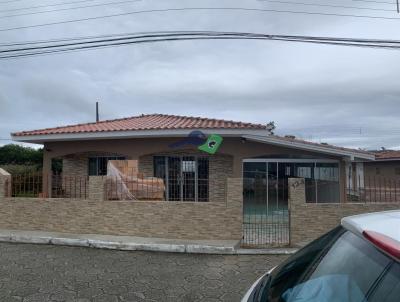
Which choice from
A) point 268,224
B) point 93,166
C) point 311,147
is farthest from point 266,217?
point 93,166

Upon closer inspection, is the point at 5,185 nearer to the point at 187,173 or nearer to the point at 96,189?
the point at 96,189

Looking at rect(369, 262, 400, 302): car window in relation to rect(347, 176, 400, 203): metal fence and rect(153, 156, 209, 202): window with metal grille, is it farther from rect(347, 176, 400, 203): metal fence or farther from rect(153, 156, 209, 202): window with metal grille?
rect(153, 156, 209, 202): window with metal grille

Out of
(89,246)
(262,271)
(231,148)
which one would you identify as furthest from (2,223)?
(231,148)

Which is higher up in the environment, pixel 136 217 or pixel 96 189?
pixel 96 189

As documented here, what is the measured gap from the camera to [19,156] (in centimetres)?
3069

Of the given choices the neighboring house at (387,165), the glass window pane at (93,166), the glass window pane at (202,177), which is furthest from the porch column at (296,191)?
the neighboring house at (387,165)

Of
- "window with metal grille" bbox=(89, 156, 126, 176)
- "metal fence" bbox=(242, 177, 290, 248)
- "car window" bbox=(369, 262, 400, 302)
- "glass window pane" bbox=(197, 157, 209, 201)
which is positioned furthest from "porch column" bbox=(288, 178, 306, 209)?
"window with metal grille" bbox=(89, 156, 126, 176)

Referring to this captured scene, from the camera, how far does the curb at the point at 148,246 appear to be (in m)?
8.50

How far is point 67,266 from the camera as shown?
7371 mm

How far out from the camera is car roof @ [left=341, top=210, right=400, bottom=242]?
187 centimetres

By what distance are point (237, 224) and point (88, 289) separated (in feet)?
13.6

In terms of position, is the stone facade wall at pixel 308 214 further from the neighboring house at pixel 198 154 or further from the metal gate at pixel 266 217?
the neighboring house at pixel 198 154

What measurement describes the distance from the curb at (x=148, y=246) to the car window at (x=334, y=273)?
598 cm

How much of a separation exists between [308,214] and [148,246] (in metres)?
3.53
